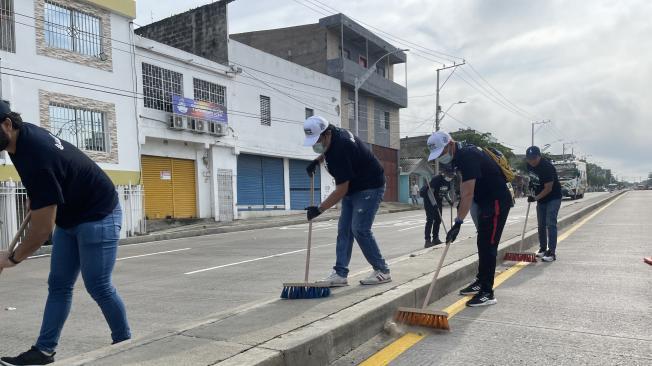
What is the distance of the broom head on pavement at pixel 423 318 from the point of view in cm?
429

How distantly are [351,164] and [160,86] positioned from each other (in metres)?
15.4

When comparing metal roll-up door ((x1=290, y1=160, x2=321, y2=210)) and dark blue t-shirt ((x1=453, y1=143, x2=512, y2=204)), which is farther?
metal roll-up door ((x1=290, y1=160, x2=321, y2=210))

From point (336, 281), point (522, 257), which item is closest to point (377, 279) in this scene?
point (336, 281)

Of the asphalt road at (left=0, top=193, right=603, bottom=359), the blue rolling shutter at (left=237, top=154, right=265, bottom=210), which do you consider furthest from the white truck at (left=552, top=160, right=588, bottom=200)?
the asphalt road at (left=0, top=193, right=603, bottom=359)

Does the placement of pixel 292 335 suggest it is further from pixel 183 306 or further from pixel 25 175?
pixel 183 306

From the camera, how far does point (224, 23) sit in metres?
22.2

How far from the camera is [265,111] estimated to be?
960 inches

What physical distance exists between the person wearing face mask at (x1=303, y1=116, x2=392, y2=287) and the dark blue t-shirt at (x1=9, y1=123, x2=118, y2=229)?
2.01m

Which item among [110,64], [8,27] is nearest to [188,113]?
[110,64]

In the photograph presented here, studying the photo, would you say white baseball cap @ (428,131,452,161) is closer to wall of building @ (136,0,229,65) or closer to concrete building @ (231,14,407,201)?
wall of building @ (136,0,229,65)

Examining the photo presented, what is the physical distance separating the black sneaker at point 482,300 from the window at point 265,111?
19678 mm

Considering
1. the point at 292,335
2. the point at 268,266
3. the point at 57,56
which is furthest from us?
the point at 57,56

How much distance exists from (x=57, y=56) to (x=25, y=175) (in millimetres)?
13884

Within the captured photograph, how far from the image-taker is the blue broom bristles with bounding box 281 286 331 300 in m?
4.70
